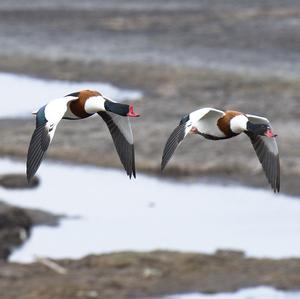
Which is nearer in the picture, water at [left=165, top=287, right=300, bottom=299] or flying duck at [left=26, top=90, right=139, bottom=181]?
flying duck at [left=26, top=90, right=139, bottom=181]

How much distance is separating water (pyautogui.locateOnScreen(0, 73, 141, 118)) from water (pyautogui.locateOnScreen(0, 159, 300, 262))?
4370mm

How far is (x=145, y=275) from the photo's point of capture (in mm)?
27828

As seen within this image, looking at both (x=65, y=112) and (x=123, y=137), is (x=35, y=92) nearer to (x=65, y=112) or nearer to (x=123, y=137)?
(x=123, y=137)

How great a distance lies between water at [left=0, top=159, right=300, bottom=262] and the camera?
1192 inches

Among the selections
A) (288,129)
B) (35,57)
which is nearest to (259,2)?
(35,57)

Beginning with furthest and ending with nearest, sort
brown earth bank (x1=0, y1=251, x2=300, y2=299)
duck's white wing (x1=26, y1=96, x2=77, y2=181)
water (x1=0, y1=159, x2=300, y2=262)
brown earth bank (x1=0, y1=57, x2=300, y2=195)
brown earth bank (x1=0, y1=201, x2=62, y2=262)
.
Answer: brown earth bank (x1=0, y1=57, x2=300, y2=195), brown earth bank (x1=0, y1=201, x2=62, y2=262), water (x1=0, y1=159, x2=300, y2=262), brown earth bank (x1=0, y1=251, x2=300, y2=299), duck's white wing (x1=26, y1=96, x2=77, y2=181)

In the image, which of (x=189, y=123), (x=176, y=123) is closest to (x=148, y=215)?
(x=176, y=123)

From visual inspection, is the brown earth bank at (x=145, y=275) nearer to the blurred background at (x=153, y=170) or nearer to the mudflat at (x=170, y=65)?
the blurred background at (x=153, y=170)

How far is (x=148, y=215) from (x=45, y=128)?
22.0m

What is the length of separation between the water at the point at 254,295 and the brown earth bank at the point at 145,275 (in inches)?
4.4

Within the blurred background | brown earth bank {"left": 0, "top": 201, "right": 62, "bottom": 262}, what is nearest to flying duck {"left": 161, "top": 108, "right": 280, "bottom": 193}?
the blurred background

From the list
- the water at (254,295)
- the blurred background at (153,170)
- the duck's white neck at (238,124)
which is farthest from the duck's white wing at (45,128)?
the water at (254,295)

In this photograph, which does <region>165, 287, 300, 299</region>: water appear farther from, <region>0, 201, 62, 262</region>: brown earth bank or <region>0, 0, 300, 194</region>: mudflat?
<region>0, 0, 300, 194</region>: mudflat

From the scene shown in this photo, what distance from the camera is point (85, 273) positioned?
2780cm
